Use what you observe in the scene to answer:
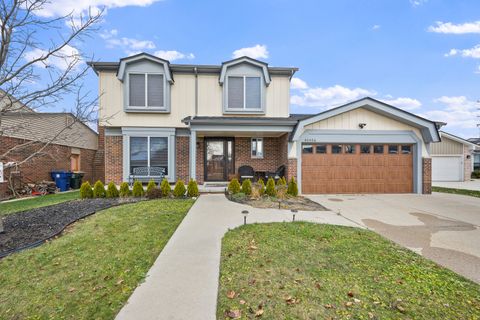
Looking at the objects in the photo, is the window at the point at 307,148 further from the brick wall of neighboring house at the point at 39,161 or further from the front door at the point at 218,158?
the brick wall of neighboring house at the point at 39,161

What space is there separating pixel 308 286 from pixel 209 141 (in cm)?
1052

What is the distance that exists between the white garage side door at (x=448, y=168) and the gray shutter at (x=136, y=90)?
77.6 feet

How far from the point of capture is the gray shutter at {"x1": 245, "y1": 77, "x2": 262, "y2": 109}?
1242 cm

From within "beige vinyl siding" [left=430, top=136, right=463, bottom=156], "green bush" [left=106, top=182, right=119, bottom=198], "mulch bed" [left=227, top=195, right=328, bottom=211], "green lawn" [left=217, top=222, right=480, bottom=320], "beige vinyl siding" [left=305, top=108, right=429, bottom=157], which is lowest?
"green lawn" [left=217, top=222, right=480, bottom=320]

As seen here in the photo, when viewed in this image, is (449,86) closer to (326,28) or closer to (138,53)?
(326,28)

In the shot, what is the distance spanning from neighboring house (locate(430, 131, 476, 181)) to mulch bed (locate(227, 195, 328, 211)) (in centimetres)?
1829

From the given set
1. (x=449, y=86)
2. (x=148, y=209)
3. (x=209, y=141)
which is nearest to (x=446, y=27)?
(x=449, y=86)

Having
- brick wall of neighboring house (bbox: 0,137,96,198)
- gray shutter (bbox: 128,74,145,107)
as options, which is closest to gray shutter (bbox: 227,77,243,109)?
gray shutter (bbox: 128,74,145,107)

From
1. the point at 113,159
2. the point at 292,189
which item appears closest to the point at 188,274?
the point at 292,189

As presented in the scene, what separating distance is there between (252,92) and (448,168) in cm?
1938

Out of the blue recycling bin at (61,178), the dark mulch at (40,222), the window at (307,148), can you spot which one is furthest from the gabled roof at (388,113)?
the blue recycling bin at (61,178)

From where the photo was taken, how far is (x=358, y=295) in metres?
2.84

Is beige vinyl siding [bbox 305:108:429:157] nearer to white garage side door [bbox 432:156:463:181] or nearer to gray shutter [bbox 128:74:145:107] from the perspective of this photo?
gray shutter [bbox 128:74:145:107]

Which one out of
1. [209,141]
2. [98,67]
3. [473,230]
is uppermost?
[98,67]
